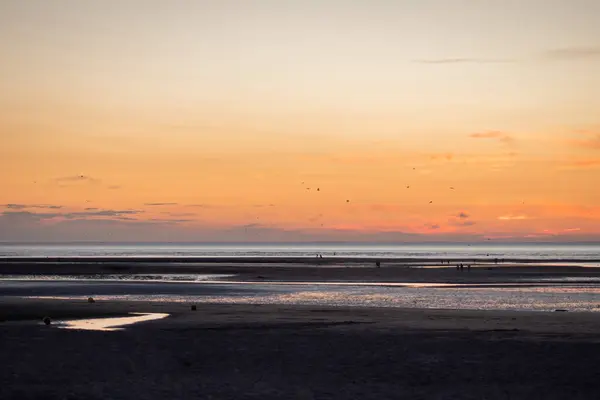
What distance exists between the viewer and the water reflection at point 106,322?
3056 centimetres

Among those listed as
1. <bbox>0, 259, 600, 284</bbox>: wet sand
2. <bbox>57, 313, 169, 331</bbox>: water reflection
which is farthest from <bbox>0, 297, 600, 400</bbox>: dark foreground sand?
<bbox>0, 259, 600, 284</bbox>: wet sand

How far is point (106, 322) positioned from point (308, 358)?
1309cm

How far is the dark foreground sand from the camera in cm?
1859

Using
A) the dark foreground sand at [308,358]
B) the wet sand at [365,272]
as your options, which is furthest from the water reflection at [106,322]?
the wet sand at [365,272]

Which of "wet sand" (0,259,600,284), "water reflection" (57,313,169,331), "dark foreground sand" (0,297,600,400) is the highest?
"water reflection" (57,313,169,331)

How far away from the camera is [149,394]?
1811cm

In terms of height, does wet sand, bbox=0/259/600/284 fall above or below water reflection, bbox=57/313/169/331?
below

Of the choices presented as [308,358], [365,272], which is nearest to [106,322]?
[308,358]

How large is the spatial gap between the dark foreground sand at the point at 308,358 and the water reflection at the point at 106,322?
1154 millimetres

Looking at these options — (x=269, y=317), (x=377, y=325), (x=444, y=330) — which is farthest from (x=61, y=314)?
(x=444, y=330)

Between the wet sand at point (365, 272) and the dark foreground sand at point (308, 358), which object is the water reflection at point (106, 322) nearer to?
the dark foreground sand at point (308, 358)

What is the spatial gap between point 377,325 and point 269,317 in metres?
5.72

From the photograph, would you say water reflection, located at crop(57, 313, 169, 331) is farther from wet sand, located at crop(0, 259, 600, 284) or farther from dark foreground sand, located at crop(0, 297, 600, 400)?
wet sand, located at crop(0, 259, 600, 284)

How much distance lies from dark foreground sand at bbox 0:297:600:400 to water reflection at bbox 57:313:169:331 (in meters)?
1.15
